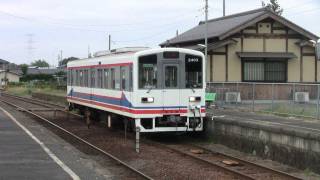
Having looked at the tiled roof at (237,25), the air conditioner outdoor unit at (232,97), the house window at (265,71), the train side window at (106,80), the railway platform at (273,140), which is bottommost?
the railway platform at (273,140)

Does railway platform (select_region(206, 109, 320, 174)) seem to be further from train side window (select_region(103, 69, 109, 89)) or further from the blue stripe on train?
train side window (select_region(103, 69, 109, 89))

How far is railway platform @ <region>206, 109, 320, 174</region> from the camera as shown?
1277cm

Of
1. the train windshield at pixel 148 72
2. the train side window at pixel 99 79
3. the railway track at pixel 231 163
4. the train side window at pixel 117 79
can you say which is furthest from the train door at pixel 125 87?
A: the train side window at pixel 99 79

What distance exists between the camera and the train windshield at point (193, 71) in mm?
18172

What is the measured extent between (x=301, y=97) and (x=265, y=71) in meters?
11.4

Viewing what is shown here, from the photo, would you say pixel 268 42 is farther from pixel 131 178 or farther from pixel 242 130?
pixel 131 178

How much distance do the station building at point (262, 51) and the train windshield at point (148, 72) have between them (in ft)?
50.1

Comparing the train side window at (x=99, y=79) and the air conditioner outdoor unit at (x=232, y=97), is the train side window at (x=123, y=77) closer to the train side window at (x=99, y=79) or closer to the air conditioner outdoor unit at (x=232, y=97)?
the train side window at (x=99, y=79)

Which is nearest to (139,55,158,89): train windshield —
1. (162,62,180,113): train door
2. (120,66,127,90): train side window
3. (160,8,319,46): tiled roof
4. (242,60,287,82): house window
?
(162,62,180,113): train door

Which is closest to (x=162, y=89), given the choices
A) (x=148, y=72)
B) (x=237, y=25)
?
(x=148, y=72)

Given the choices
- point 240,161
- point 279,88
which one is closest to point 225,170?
point 240,161

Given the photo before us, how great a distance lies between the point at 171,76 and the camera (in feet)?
59.2

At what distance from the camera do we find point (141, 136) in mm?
19875

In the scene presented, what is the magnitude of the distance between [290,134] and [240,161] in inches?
54.5
